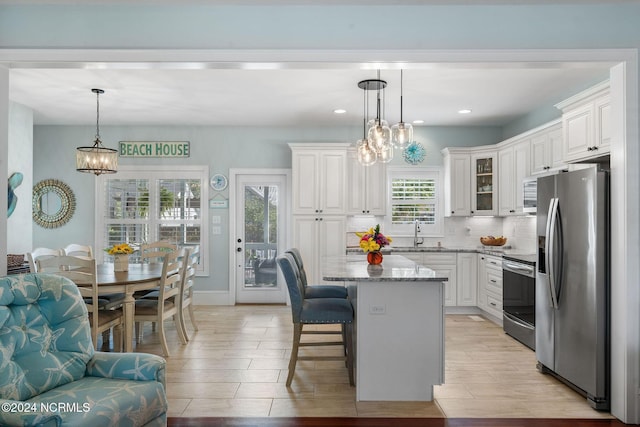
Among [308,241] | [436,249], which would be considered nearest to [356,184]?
[308,241]

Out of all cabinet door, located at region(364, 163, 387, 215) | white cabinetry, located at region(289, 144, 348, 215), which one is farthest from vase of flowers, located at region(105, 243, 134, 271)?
cabinet door, located at region(364, 163, 387, 215)

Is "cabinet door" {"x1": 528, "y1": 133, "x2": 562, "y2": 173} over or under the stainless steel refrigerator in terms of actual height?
over

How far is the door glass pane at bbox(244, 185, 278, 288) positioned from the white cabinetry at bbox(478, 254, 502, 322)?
2977 mm

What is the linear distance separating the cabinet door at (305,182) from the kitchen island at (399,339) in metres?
3.13

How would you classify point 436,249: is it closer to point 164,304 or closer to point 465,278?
point 465,278

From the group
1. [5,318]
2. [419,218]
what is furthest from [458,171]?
[5,318]

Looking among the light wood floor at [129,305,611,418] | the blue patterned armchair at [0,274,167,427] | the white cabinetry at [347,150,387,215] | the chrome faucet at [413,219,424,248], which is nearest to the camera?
the blue patterned armchair at [0,274,167,427]

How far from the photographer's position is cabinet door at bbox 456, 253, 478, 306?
604 cm

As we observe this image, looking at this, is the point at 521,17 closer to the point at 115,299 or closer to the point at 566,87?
the point at 566,87

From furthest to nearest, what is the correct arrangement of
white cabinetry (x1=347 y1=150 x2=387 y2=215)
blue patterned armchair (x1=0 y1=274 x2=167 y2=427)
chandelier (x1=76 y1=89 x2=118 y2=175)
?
1. white cabinetry (x1=347 y1=150 x2=387 y2=215)
2. chandelier (x1=76 y1=89 x2=118 y2=175)
3. blue patterned armchair (x1=0 y1=274 x2=167 y2=427)

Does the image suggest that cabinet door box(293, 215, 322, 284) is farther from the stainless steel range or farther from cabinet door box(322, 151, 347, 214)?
the stainless steel range

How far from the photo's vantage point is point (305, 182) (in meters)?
6.28

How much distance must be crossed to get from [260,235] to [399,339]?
394 cm

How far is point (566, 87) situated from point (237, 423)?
465cm
